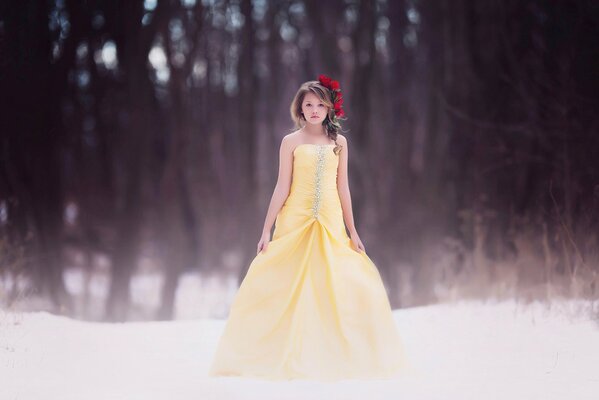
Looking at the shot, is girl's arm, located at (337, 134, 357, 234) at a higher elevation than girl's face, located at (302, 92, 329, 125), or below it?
below

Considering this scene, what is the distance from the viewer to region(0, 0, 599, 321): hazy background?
4109mm

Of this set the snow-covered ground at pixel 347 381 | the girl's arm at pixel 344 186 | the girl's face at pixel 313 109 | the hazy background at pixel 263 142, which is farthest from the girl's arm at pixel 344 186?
the hazy background at pixel 263 142

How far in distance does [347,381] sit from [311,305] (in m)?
0.38

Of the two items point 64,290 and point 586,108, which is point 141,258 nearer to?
point 64,290

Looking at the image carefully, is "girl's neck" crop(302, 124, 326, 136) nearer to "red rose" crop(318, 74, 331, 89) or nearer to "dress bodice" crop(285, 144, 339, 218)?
"dress bodice" crop(285, 144, 339, 218)

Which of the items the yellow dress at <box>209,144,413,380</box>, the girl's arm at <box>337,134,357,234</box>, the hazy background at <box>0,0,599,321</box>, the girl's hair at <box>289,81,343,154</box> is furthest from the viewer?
the hazy background at <box>0,0,599,321</box>

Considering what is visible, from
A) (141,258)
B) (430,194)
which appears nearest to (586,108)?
(430,194)

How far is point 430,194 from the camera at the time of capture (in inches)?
173

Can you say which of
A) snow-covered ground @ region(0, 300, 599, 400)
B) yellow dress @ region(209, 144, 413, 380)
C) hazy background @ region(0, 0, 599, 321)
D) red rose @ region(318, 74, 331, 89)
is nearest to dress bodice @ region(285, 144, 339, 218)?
yellow dress @ region(209, 144, 413, 380)

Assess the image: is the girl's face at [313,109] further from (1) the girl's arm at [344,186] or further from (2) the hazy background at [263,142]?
(2) the hazy background at [263,142]

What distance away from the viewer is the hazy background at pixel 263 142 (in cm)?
411

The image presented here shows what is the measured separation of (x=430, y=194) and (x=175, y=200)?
1.59 metres

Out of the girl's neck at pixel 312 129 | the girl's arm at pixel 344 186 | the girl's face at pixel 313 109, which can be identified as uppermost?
the girl's face at pixel 313 109

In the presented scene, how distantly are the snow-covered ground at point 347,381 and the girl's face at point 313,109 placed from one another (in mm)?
1108
